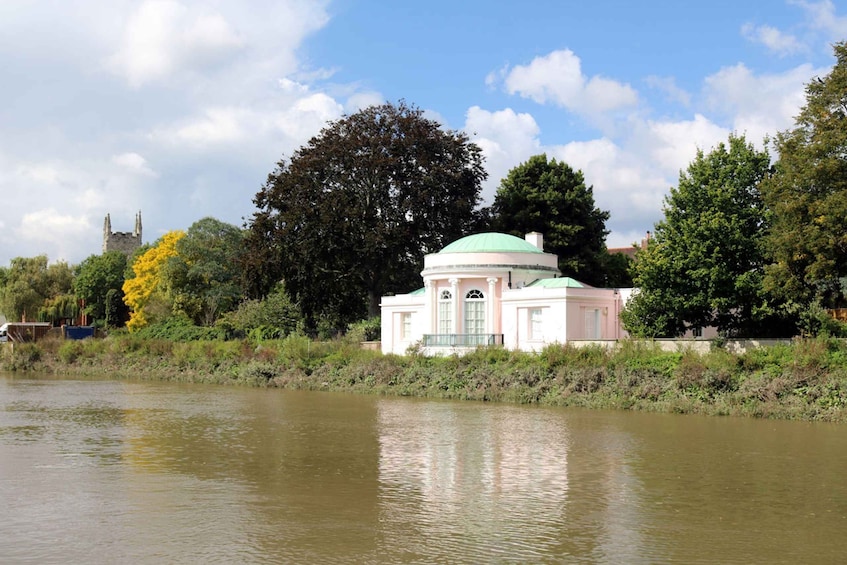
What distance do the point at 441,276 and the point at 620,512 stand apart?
28755 mm

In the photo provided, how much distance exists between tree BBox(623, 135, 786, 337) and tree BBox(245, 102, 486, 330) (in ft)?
57.7

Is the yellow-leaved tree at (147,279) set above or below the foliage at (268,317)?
above

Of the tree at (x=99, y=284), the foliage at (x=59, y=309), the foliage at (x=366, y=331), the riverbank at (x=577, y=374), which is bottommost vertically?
the riverbank at (x=577, y=374)

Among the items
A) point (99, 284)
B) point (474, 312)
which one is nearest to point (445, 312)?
point (474, 312)

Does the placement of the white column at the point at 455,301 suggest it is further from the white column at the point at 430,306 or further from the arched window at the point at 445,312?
the white column at the point at 430,306

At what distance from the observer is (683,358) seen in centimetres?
3197

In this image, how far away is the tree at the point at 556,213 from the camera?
2121 inches

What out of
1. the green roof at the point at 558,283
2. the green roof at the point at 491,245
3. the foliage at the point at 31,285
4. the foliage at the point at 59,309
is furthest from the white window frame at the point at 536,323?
the foliage at the point at 59,309

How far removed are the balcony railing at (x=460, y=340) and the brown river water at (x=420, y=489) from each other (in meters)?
12.1

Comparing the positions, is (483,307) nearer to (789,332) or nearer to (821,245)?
(789,332)

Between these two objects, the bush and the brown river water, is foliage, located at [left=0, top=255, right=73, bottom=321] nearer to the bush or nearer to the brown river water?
the bush

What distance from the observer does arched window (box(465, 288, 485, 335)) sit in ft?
140

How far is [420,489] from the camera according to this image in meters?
16.5

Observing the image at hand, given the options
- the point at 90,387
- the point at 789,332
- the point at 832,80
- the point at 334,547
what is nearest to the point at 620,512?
the point at 334,547
